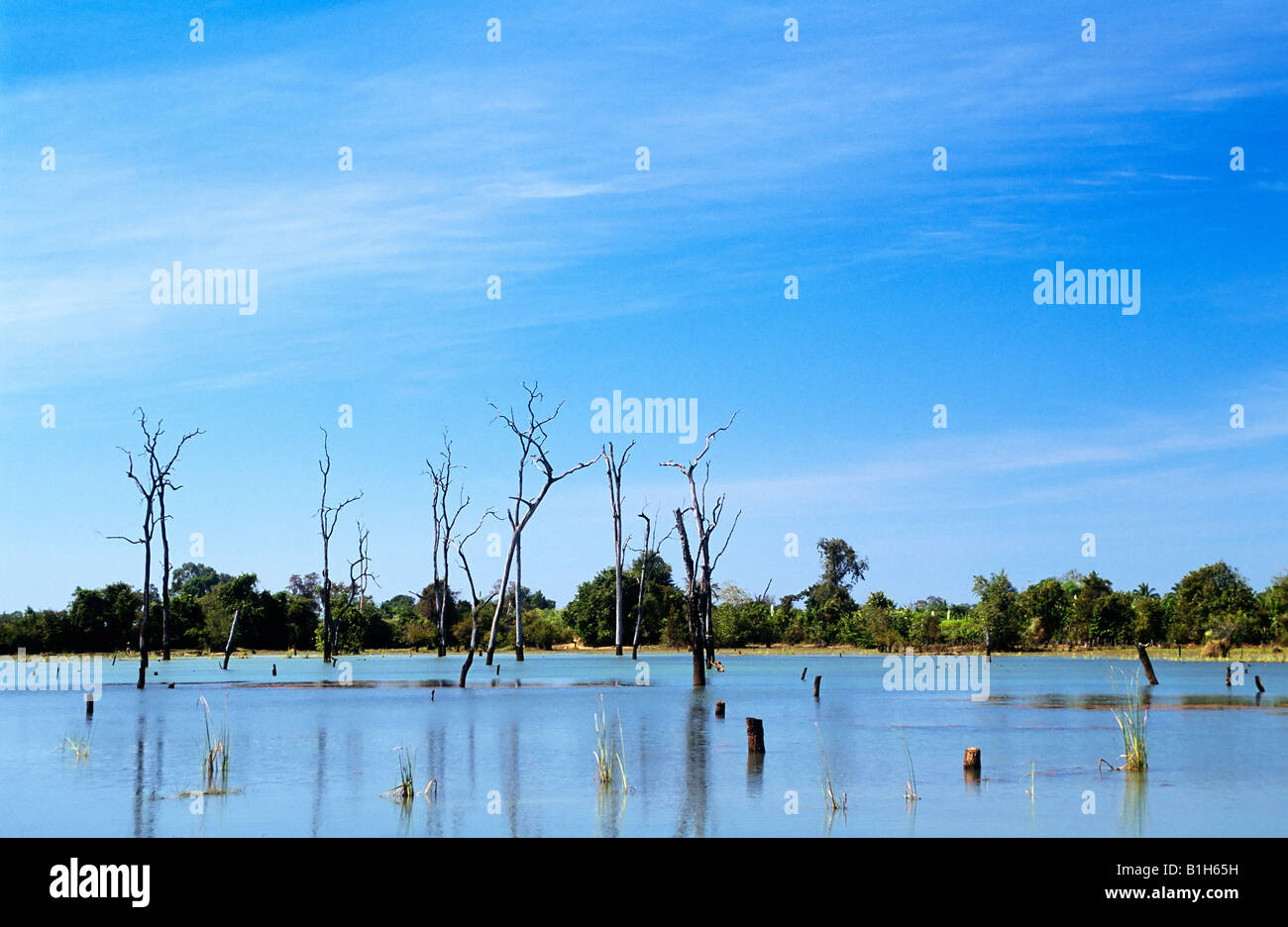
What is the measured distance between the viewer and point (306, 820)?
57.6ft

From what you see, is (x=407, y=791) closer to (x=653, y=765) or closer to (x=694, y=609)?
(x=653, y=765)

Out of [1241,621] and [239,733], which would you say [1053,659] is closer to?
[1241,621]

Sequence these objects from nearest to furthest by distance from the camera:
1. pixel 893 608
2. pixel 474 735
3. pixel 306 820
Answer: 1. pixel 306 820
2. pixel 474 735
3. pixel 893 608

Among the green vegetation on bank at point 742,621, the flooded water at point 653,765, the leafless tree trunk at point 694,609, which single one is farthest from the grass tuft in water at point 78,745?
the green vegetation on bank at point 742,621

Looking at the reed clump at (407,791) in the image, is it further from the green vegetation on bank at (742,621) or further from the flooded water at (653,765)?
the green vegetation on bank at (742,621)

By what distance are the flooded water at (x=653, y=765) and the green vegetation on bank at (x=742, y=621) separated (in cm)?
3496

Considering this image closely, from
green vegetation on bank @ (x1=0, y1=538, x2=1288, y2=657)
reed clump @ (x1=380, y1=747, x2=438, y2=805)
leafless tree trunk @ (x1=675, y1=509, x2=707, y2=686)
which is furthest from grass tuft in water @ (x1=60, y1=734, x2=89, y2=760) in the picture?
green vegetation on bank @ (x1=0, y1=538, x2=1288, y2=657)

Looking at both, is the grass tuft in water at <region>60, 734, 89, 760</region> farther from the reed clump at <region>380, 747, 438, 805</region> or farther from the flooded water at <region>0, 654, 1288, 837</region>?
the reed clump at <region>380, 747, 438, 805</region>

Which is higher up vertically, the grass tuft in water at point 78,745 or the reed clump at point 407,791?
the reed clump at point 407,791

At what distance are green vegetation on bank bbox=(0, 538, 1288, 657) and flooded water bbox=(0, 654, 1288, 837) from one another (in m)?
35.0

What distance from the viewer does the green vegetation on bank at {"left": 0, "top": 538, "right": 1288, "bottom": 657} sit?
77062 mm

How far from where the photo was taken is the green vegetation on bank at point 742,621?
7706 cm
